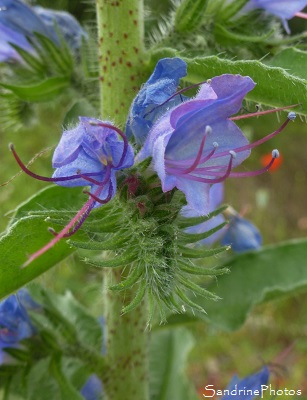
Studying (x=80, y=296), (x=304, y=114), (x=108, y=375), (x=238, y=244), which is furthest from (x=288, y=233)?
(x=304, y=114)

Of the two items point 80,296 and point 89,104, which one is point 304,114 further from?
point 80,296

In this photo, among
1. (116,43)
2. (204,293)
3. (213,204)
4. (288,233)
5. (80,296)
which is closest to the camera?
(204,293)

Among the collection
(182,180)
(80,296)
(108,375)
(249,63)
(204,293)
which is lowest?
(80,296)

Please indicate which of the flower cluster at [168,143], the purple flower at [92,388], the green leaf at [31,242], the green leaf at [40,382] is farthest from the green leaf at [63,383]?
the flower cluster at [168,143]

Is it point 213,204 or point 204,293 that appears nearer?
point 204,293

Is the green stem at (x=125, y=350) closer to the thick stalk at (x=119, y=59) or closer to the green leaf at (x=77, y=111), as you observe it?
the thick stalk at (x=119, y=59)

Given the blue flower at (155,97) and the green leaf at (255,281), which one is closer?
the blue flower at (155,97)

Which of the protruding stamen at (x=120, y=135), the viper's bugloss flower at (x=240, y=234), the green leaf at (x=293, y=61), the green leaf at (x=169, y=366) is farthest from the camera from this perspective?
the green leaf at (x=169, y=366)
